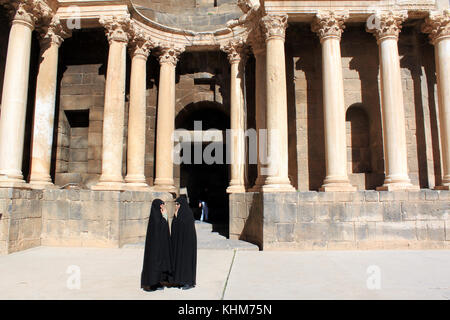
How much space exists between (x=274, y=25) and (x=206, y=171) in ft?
32.7

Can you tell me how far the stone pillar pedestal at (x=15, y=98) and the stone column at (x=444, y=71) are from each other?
12904 mm

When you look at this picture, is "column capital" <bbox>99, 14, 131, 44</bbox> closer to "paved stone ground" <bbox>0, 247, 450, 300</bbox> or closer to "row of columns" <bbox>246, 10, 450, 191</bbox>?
"row of columns" <bbox>246, 10, 450, 191</bbox>

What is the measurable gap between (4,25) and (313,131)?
11.7 m

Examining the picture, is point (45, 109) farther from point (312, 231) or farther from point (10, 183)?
point (312, 231)

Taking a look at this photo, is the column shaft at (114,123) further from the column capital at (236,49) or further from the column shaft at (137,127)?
the column capital at (236,49)

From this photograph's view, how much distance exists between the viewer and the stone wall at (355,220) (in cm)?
980

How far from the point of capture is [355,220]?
9922 millimetres

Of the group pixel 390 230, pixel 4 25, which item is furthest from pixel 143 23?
pixel 390 230

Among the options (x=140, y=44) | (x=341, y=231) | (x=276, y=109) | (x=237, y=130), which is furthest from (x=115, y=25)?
(x=341, y=231)

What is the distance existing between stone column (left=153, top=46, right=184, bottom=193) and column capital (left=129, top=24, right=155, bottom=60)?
2.55 feet

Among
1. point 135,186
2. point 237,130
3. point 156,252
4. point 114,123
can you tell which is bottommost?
point 156,252

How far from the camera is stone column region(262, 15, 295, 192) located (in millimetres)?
10398

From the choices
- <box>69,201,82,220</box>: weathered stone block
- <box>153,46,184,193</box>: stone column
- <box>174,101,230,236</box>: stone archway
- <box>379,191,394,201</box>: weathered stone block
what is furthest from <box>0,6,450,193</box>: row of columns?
<box>174,101,230,236</box>: stone archway

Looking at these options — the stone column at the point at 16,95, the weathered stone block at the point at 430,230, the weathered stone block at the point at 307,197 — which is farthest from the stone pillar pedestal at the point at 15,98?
the weathered stone block at the point at 430,230
